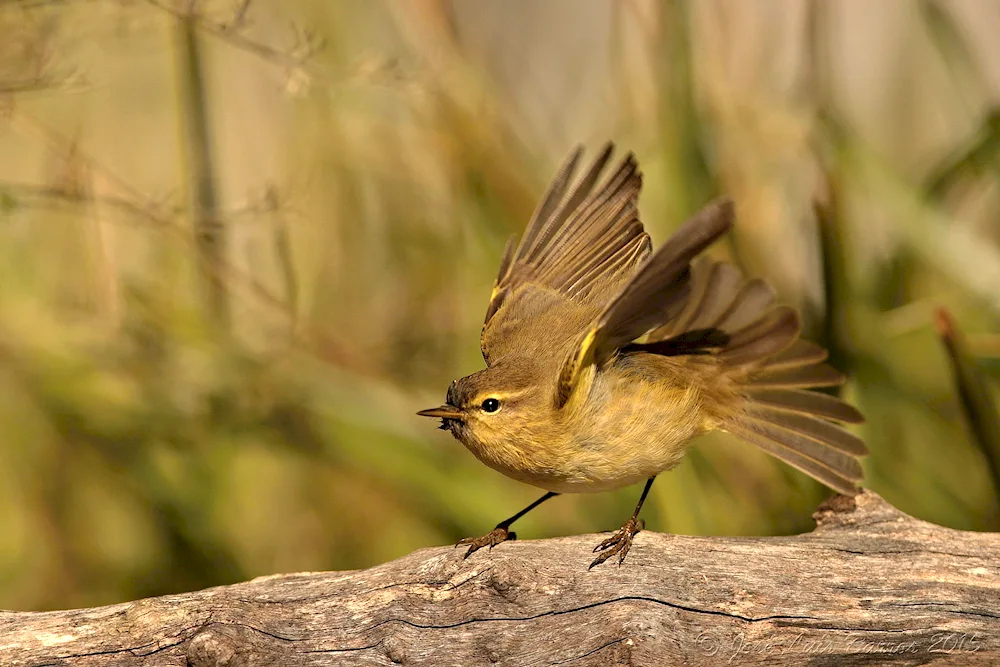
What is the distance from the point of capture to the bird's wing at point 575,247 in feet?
7.26

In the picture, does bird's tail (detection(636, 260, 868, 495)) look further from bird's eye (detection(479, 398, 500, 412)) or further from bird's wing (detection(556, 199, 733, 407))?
bird's eye (detection(479, 398, 500, 412))

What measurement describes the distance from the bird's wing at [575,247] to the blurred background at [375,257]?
1.76 feet

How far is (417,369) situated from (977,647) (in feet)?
6.00

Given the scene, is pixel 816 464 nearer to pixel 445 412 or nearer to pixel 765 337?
pixel 765 337

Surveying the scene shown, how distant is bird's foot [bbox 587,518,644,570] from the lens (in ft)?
6.00

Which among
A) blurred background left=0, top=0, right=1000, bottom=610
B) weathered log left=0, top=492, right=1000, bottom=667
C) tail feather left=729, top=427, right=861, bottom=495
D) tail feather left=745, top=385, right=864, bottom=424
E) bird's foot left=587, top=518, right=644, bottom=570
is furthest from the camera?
blurred background left=0, top=0, right=1000, bottom=610

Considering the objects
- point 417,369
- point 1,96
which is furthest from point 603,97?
point 1,96

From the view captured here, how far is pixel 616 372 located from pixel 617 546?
1.11ft

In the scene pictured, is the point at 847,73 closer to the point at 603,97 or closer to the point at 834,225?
the point at 603,97

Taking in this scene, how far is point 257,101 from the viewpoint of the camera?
370 centimetres

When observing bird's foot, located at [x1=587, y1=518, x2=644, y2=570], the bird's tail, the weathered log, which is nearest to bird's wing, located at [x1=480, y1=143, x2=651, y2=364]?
the bird's tail

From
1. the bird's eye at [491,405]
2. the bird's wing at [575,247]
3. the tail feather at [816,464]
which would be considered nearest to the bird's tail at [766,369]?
the tail feather at [816,464]

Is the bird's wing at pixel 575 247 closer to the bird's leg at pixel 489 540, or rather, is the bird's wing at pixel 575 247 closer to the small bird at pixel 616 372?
the small bird at pixel 616 372

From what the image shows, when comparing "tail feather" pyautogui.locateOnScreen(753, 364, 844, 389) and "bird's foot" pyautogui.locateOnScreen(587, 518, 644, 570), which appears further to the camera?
"tail feather" pyautogui.locateOnScreen(753, 364, 844, 389)
